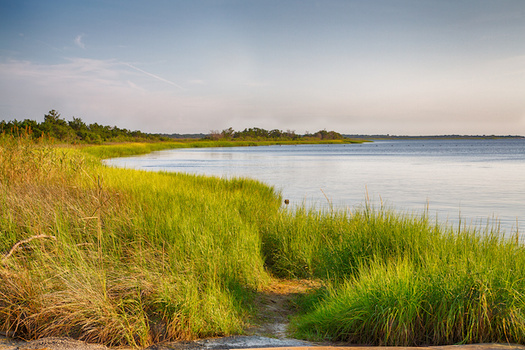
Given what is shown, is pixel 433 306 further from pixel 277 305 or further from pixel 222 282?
pixel 222 282

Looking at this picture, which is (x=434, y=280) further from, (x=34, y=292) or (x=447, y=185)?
(x=447, y=185)

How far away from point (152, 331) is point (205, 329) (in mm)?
541

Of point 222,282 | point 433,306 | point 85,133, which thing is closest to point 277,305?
point 222,282

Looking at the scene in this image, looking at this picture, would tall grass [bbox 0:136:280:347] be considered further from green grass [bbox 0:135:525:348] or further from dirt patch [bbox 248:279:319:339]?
dirt patch [bbox 248:279:319:339]

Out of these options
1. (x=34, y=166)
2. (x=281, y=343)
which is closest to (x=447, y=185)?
(x=34, y=166)

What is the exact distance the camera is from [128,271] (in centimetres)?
506

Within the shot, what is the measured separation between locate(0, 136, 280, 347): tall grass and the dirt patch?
0.20 meters

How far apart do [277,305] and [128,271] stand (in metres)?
2.15

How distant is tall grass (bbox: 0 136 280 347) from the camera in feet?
13.5

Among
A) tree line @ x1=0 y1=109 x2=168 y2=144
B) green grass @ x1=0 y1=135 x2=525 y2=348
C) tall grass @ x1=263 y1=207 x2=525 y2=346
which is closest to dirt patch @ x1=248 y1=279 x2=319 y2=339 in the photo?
green grass @ x1=0 y1=135 x2=525 y2=348

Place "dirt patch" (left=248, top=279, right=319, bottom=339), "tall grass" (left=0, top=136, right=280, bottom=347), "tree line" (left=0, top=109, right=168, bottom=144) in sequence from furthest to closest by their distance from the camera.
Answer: "tree line" (left=0, top=109, right=168, bottom=144) < "dirt patch" (left=248, top=279, right=319, bottom=339) < "tall grass" (left=0, top=136, right=280, bottom=347)

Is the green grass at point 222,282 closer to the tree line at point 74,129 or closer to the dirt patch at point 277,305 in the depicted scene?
the dirt patch at point 277,305

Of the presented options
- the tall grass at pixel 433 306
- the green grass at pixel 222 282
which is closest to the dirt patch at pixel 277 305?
the green grass at pixel 222 282

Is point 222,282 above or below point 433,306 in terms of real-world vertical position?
below
